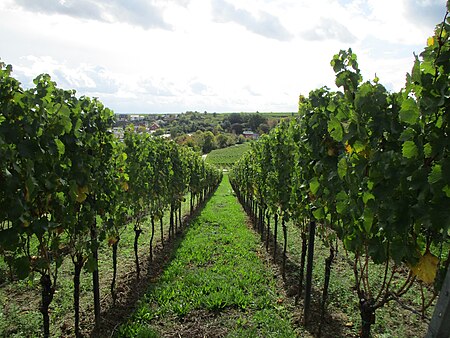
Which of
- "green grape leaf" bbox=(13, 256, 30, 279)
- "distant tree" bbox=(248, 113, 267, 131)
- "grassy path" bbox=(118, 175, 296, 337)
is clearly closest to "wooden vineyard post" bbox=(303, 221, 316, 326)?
"grassy path" bbox=(118, 175, 296, 337)

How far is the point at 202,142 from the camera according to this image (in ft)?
305

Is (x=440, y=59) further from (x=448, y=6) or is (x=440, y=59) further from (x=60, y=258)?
(x=60, y=258)

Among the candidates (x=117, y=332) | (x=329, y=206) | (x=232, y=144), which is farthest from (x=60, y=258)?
(x=232, y=144)

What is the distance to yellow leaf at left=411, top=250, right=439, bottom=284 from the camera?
7.91ft

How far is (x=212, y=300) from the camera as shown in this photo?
6.84 metres

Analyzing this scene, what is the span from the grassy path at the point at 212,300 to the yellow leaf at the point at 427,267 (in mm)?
3866

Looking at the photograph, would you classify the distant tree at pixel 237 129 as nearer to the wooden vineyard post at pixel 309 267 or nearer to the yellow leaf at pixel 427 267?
the wooden vineyard post at pixel 309 267

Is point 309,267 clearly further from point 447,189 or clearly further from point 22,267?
point 22,267

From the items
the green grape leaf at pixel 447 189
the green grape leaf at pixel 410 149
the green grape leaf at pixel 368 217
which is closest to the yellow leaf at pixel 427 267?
the green grape leaf at pixel 368 217

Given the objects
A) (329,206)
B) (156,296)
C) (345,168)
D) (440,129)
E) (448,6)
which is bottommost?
(156,296)

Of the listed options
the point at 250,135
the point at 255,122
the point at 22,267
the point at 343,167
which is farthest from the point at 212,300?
the point at 255,122

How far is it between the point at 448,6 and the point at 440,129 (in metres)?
0.75

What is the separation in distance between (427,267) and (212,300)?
17.1 ft

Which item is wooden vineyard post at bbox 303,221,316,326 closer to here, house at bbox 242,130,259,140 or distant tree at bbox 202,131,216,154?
distant tree at bbox 202,131,216,154
